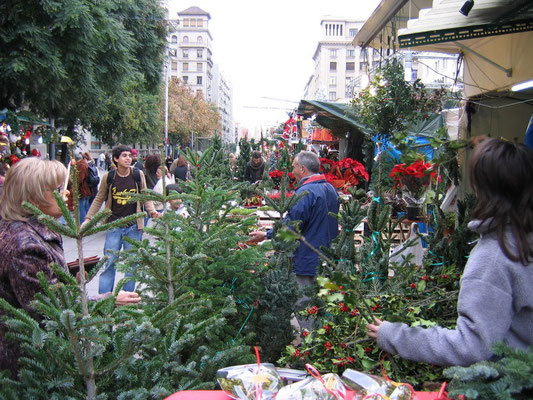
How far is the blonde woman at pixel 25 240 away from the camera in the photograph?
2107 millimetres

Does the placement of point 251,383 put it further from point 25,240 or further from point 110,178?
point 110,178

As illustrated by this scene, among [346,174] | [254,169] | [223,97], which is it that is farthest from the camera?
[223,97]

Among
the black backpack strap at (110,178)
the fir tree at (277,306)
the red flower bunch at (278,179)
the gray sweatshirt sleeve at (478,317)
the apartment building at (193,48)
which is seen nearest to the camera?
the gray sweatshirt sleeve at (478,317)

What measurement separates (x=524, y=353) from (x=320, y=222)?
3120mm

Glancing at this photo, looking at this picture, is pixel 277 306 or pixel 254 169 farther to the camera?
A: pixel 254 169

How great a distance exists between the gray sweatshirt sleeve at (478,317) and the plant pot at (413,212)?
13.4 ft

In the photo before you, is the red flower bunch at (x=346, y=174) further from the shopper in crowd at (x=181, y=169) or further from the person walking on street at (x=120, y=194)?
the shopper in crowd at (x=181, y=169)

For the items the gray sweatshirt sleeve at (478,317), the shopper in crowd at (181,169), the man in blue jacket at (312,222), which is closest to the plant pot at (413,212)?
the man in blue jacket at (312,222)

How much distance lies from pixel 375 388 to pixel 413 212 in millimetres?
4193

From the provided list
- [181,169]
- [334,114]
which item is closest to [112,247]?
[181,169]

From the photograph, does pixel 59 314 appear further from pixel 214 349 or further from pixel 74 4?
pixel 74 4

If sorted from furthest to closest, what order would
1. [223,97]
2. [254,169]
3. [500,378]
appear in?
[223,97] → [254,169] → [500,378]

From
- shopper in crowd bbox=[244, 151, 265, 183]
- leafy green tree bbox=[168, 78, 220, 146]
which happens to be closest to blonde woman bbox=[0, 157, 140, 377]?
shopper in crowd bbox=[244, 151, 265, 183]

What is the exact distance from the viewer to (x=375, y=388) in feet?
4.92
